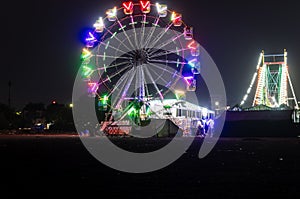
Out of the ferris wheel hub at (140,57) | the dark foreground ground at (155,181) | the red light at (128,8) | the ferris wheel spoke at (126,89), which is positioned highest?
the red light at (128,8)

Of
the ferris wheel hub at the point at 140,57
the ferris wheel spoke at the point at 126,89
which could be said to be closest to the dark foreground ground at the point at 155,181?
the ferris wheel hub at the point at 140,57

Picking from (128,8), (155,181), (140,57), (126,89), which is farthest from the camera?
(126,89)

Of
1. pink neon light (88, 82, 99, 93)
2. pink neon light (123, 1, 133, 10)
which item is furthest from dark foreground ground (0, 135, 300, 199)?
pink neon light (123, 1, 133, 10)

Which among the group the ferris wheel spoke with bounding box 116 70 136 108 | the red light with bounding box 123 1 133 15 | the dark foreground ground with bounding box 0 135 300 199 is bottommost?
the dark foreground ground with bounding box 0 135 300 199

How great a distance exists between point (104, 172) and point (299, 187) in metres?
10.2

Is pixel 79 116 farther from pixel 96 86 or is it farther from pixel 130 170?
pixel 130 170

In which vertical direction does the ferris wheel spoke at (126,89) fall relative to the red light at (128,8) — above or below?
below

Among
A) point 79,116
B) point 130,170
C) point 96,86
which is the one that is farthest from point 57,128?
point 130,170

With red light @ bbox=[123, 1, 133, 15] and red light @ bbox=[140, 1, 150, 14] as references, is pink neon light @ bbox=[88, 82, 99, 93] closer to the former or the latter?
red light @ bbox=[123, 1, 133, 15]

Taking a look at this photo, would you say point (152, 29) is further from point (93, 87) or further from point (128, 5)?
point (93, 87)

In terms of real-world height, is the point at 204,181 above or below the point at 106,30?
below

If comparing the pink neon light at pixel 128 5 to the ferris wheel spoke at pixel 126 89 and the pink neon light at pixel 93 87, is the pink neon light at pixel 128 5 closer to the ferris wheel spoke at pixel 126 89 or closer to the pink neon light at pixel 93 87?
the ferris wheel spoke at pixel 126 89

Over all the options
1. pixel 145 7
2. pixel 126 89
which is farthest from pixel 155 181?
pixel 145 7

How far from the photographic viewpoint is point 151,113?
280ft
